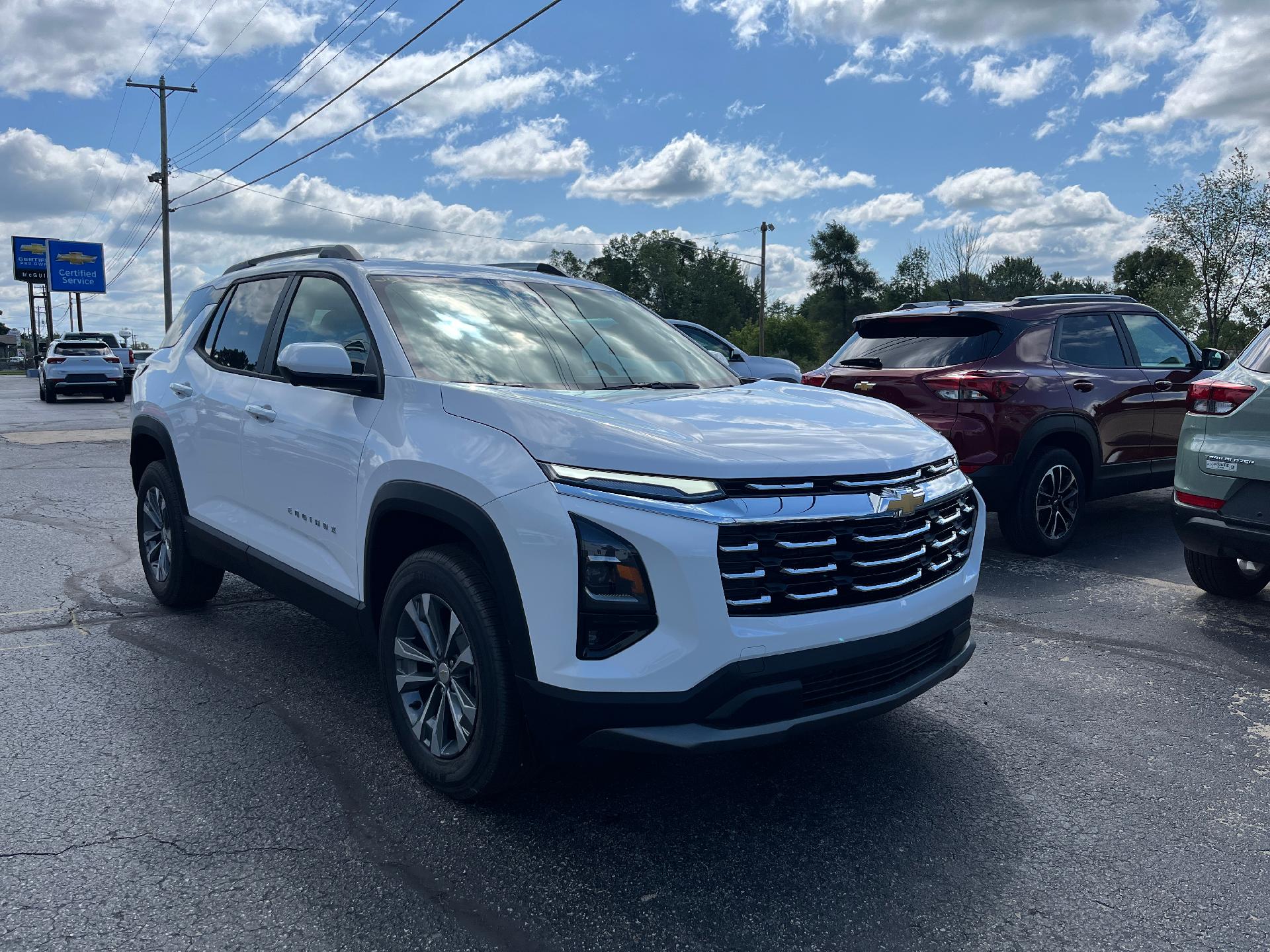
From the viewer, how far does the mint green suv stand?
4859 millimetres

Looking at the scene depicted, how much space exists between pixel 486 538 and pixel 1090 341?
5.93 meters

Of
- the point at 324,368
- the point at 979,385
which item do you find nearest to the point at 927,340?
the point at 979,385

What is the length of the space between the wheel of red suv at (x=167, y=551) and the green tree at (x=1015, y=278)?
237 ft

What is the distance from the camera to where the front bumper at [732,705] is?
8.77 feet

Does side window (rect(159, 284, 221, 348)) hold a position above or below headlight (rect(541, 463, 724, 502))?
above

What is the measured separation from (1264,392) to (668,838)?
3870 mm

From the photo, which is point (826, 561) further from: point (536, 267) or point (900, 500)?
point (536, 267)

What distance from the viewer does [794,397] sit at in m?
3.76

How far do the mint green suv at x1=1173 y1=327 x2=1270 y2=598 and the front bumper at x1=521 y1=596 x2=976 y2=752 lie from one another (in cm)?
294

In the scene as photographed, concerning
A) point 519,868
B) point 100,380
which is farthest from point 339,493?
point 100,380

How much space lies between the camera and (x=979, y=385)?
6.58 meters

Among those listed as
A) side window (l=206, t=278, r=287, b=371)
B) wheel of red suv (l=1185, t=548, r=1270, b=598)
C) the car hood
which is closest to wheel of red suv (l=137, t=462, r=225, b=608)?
side window (l=206, t=278, r=287, b=371)

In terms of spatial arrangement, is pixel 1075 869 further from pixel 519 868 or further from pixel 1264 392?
pixel 1264 392

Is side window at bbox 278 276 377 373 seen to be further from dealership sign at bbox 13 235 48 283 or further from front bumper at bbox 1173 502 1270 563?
dealership sign at bbox 13 235 48 283
